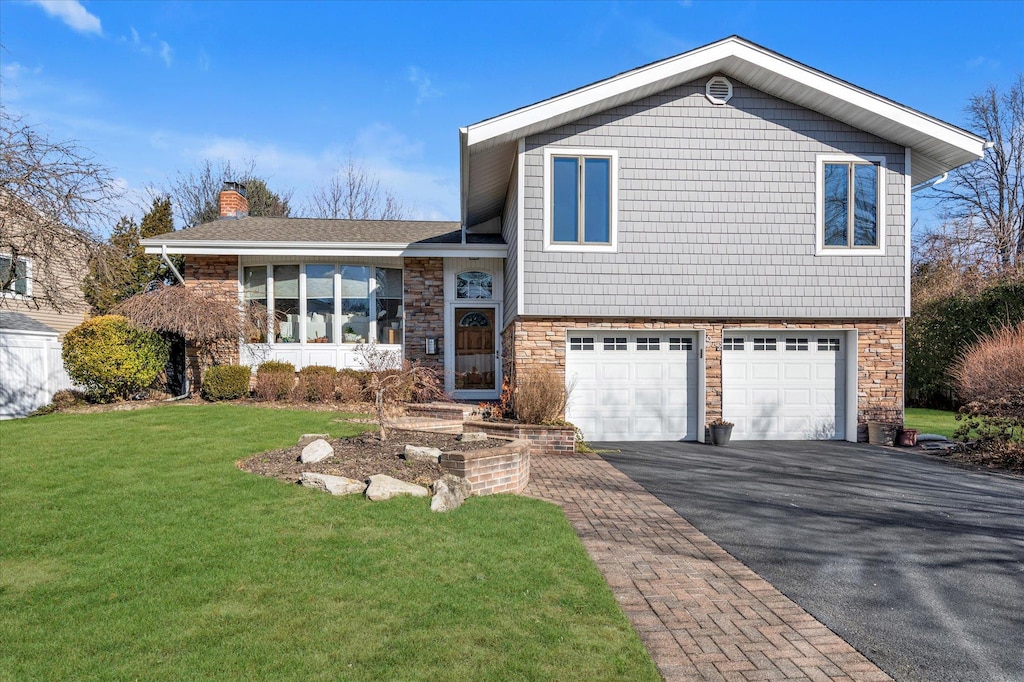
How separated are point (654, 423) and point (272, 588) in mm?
8300

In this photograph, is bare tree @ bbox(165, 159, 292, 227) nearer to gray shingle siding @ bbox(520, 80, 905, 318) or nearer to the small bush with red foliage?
gray shingle siding @ bbox(520, 80, 905, 318)

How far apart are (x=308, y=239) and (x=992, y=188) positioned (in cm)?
2914

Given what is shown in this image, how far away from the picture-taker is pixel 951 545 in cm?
Answer: 494

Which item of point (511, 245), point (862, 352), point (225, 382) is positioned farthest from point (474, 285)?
point (862, 352)

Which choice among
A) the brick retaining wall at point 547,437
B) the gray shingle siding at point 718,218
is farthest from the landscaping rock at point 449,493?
the gray shingle siding at point 718,218

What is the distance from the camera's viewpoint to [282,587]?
3672mm

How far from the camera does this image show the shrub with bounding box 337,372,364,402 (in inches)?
489

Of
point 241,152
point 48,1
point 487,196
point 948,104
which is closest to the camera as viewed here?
point 48,1

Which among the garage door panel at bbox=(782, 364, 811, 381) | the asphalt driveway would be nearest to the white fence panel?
the asphalt driveway

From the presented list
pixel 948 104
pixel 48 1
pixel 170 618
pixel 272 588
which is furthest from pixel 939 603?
pixel 948 104

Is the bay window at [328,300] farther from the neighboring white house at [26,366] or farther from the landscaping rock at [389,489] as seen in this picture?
the landscaping rock at [389,489]

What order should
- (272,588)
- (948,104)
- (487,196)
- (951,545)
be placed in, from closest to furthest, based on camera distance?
(272,588)
(951,545)
(487,196)
(948,104)

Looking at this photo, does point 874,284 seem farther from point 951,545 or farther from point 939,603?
point 939,603

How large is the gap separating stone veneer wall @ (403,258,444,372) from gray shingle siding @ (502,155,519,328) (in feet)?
5.50
